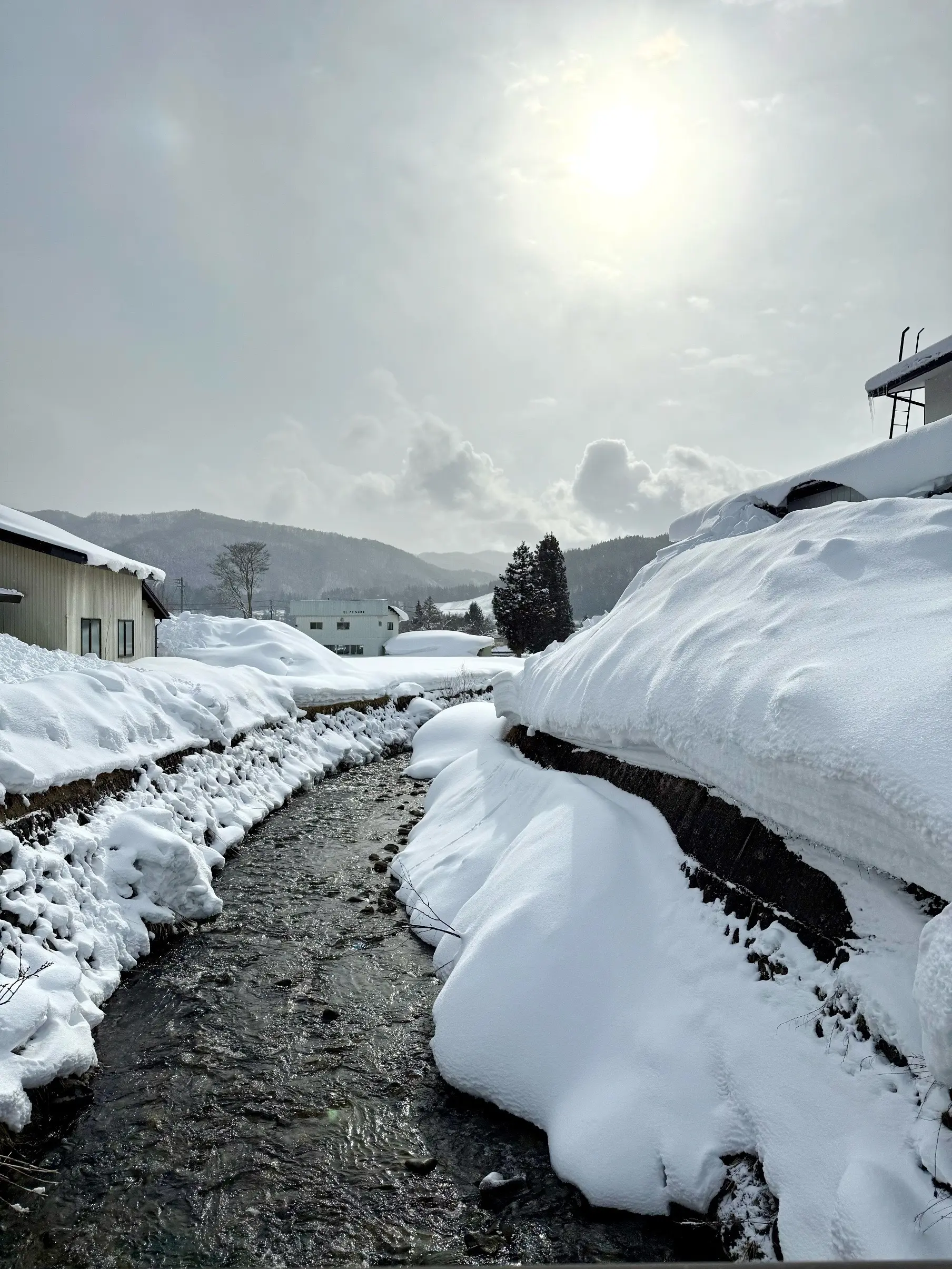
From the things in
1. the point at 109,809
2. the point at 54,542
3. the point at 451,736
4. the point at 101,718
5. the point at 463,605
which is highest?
the point at 463,605

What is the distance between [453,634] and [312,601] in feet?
38.1

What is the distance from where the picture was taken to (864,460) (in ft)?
25.6

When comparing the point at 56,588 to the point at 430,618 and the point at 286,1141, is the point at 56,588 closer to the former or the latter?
the point at 286,1141

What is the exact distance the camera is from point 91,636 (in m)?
15.9

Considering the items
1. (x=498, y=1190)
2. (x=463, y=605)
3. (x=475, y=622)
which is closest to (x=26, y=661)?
(x=498, y=1190)

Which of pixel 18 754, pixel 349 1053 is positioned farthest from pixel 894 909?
pixel 18 754

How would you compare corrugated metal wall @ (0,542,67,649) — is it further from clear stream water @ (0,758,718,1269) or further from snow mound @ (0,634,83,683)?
clear stream water @ (0,758,718,1269)

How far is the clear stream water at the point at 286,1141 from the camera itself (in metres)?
3.56

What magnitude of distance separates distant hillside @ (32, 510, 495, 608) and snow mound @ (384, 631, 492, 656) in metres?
76.6

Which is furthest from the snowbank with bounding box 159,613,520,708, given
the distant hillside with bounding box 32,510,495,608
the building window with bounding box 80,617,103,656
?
the distant hillside with bounding box 32,510,495,608

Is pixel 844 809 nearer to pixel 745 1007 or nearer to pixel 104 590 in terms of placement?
pixel 745 1007

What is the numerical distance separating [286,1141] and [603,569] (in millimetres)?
108238

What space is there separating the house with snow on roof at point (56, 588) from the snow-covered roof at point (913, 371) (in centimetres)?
1657

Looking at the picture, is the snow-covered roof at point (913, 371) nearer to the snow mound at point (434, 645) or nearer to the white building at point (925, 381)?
the white building at point (925, 381)
